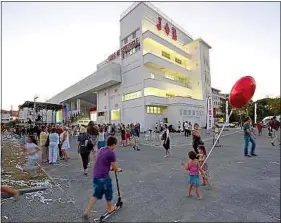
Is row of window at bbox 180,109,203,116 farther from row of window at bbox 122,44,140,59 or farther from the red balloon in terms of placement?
the red balloon

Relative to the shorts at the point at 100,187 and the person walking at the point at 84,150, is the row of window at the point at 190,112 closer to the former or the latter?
the person walking at the point at 84,150

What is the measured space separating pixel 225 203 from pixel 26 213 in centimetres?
404

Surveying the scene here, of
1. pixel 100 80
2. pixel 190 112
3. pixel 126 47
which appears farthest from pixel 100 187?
pixel 100 80

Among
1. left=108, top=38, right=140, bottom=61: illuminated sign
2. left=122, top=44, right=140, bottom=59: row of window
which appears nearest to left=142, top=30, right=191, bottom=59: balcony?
left=108, top=38, right=140, bottom=61: illuminated sign

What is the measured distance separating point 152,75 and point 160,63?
7.94 ft

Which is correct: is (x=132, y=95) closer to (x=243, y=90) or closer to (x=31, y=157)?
(x=31, y=157)

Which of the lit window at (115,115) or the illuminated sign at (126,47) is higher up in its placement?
the illuminated sign at (126,47)

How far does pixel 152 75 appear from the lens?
41.0m

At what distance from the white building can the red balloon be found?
100 feet

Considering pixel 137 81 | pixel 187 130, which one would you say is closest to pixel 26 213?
pixel 187 130

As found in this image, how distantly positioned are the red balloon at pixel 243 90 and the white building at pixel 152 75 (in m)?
30.5

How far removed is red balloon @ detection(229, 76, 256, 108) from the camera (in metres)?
6.91

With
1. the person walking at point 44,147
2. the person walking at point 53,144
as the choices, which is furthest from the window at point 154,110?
the person walking at point 53,144

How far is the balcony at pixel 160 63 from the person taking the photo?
38.6 meters
